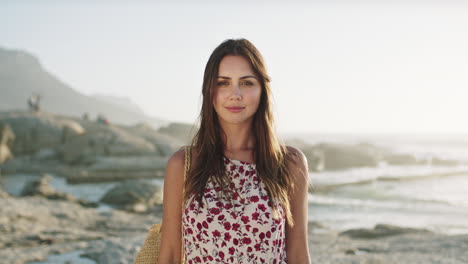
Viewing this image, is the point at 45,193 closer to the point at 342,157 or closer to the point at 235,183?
the point at 235,183

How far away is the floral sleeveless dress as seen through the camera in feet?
7.79

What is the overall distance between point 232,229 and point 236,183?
29cm

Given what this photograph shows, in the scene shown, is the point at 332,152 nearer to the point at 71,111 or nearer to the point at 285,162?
the point at 285,162

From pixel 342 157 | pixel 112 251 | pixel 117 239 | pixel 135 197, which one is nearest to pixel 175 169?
pixel 112 251

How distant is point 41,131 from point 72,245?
23.1 metres

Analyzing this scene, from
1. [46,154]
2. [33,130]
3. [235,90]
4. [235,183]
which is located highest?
[235,90]

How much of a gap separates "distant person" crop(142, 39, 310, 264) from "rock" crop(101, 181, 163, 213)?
35.9 feet

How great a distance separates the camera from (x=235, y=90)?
8.13 feet

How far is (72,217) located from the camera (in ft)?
33.7

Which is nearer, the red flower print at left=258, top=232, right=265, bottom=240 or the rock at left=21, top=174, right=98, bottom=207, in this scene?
the red flower print at left=258, top=232, right=265, bottom=240

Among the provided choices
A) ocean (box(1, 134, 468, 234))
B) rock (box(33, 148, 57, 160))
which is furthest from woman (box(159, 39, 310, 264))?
rock (box(33, 148, 57, 160))

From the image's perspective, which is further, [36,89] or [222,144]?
[36,89]

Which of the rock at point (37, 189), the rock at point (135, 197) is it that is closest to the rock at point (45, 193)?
the rock at point (37, 189)

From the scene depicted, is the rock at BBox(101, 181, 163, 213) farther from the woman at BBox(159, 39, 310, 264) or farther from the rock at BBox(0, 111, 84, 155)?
the rock at BBox(0, 111, 84, 155)
